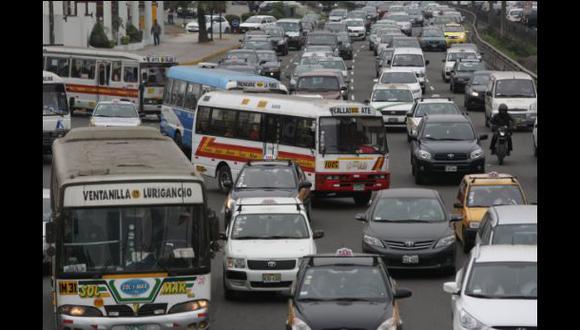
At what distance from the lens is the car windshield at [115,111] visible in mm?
44431

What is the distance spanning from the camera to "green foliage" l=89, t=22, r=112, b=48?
7700cm

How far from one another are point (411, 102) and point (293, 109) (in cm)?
1449

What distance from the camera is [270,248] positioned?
2228 cm

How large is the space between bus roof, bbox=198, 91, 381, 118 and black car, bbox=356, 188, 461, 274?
7432 millimetres

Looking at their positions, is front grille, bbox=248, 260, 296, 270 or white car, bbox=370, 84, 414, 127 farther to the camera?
white car, bbox=370, 84, 414, 127

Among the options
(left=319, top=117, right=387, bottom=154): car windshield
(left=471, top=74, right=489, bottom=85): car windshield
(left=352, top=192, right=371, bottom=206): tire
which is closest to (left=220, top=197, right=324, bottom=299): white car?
(left=319, top=117, right=387, bottom=154): car windshield

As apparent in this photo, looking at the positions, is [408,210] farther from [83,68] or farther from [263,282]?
[83,68]

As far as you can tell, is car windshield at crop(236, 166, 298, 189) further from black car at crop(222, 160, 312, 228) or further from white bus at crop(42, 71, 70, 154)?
white bus at crop(42, 71, 70, 154)

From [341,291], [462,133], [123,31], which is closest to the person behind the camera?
[341,291]

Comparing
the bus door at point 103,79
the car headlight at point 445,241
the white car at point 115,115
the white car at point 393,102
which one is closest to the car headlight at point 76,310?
the car headlight at point 445,241
